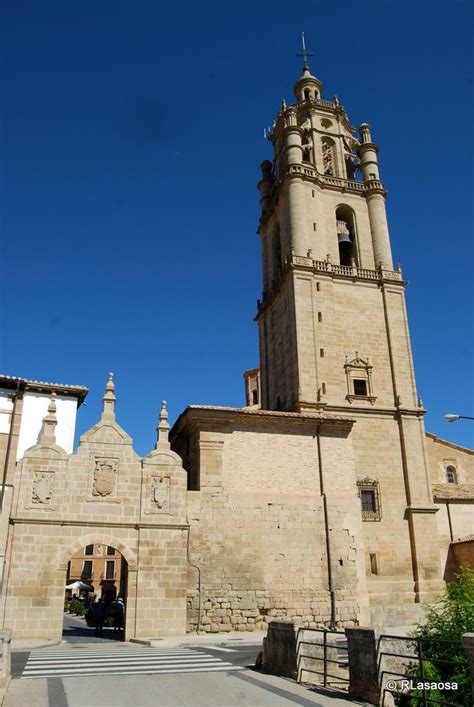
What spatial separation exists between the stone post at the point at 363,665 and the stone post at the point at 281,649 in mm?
1649

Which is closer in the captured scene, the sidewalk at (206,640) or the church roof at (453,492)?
the sidewalk at (206,640)

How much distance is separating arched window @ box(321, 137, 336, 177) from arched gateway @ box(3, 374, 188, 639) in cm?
2218

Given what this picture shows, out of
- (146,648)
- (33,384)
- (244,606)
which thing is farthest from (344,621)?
(33,384)

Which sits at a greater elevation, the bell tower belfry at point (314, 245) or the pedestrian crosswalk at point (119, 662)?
the bell tower belfry at point (314, 245)

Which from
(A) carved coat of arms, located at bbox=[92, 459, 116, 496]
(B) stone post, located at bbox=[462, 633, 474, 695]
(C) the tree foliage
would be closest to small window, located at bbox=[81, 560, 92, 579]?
(A) carved coat of arms, located at bbox=[92, 459, 116, 496]

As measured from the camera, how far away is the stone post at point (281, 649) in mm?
10297

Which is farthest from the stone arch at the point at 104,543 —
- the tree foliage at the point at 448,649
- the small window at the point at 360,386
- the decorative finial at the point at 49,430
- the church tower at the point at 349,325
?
the small window at the point at 360,386

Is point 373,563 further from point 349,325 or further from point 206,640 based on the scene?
point 349,325

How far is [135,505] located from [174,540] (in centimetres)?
185

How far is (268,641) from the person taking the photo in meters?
11.3

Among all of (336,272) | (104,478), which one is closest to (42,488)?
(104,478)

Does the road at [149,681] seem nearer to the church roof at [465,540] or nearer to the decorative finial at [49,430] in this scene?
the decorative finial at [49,430]

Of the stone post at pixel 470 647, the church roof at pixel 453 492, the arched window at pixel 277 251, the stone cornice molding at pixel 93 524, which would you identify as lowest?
the stone post at pixel 470 647

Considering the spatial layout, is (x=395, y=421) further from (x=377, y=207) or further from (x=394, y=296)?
(x=377, y=207)
